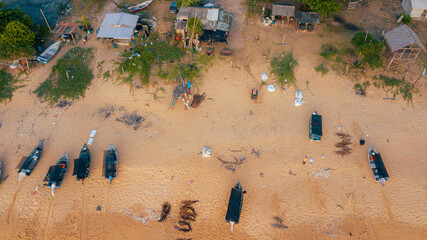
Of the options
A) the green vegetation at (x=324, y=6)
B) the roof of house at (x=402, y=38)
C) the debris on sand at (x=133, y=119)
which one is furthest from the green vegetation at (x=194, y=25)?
the roof of house at (x=402, y=38)

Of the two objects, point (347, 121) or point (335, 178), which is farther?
point (347, 121)

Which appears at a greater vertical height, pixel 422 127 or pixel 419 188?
pixel 422 127

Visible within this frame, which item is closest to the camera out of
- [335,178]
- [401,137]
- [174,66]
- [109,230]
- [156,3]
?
[109,230]

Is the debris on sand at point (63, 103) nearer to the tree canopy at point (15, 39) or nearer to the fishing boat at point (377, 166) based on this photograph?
the tree canopy at point (15, 39)

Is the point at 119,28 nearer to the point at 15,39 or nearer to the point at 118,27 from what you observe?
the point at 118,27

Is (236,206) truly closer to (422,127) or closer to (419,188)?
(419,188)

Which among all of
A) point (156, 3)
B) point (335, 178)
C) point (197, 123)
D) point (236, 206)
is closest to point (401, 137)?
point (335, 178)

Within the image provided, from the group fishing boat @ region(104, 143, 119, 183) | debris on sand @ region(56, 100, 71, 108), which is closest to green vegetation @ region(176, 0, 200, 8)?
debris on sand @ region(56, 100, 71, 108)
